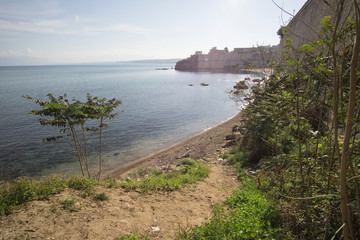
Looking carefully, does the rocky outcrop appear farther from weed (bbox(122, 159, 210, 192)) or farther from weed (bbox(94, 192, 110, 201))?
weed (bbox(94, 192, 110, 201))

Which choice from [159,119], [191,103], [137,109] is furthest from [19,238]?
[191,103]

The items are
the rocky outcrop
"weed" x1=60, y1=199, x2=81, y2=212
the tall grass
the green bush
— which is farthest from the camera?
the rocky outcrop

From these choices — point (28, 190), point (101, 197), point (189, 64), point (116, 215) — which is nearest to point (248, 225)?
point (116, 215)

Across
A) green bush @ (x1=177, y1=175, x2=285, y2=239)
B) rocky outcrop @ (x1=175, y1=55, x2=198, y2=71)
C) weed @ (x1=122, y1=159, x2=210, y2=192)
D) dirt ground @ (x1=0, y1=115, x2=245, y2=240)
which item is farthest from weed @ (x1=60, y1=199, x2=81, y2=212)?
rocky outcrop @ (x1=175, y1=55, x2=198, y2=71)

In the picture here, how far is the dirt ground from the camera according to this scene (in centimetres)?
379

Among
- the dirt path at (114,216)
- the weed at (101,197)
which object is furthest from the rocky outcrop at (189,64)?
the weed at (101,197)

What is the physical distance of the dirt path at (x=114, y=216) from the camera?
12.4 ft

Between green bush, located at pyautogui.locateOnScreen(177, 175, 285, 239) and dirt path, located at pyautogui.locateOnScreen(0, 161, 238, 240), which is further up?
green bush, located at pyautogui.locateOnScreen(177, 175, 285, 239)

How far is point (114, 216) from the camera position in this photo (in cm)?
452

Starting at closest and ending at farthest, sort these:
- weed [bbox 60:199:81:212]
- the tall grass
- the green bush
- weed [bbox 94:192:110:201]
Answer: the green bush < the tall grass < weed [bbox 60:199:81:212] < weed [bbox 94:192:110:201]

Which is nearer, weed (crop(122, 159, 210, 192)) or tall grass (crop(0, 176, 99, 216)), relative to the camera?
tall grass (crop(0, 176, 99, 216))

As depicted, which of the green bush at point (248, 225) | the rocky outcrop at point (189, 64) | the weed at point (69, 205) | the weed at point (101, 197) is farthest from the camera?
the rocky outcrop at point (189, 64)

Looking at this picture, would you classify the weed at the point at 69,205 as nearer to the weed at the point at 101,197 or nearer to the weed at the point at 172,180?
the weed at the point at 101,197

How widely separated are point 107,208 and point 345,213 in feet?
14.6
